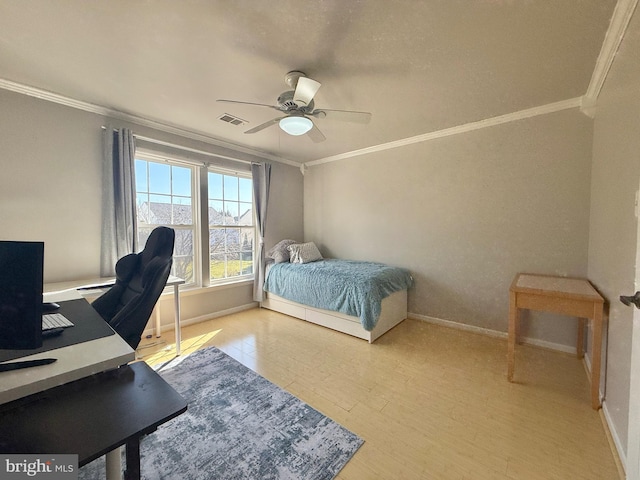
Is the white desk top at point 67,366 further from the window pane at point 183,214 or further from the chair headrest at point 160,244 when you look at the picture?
the window pane at point 183,214

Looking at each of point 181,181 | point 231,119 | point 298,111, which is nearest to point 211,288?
point 181,181

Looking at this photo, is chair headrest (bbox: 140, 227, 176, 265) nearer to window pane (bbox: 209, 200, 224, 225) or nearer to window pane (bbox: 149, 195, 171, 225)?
window pane (bbox: 149, 195, 171, 225)

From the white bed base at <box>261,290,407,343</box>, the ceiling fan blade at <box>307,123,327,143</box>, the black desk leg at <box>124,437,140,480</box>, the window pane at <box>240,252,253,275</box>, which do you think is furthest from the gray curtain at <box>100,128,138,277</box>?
the black desk leg at <box>124,437,140,480</box>

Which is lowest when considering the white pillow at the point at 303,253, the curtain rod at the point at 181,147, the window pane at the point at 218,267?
the window pane at the point at 218,267

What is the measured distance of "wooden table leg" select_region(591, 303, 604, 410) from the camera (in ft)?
5.62

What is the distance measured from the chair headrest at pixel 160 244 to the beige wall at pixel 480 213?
282 centimetres

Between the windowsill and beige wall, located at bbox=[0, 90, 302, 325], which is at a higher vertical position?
beige wall, located at bbox=[0, 90, 302, 325]

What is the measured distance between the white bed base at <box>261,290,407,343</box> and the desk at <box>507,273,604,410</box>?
3.94 ft

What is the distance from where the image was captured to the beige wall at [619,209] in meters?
1.36

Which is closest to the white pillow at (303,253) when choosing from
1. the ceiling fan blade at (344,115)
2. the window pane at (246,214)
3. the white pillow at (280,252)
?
the white pillow at (280,252)

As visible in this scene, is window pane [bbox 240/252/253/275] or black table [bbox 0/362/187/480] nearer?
black table [bbox 0/362/187/480]

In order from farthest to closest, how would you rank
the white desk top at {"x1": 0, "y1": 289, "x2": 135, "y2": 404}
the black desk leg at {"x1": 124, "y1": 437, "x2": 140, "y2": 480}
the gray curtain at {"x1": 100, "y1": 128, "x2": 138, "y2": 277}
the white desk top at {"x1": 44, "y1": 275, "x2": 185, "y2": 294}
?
the gray curtain at {"x1": 100, "y1": 128, "x2": 138, "y2": 277}
the white desk top at {"x1": 44, "y1": 275, "x2": 185, "y2": 294}
the black desk leg at {"x1": 124, "y1": 437, "x2": 140, "y2": 480}
the white desk top at {"x1": 0, "y1": 289, "x2": 135, "y2": 404}

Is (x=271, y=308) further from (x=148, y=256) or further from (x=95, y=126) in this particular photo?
(x=95, y=126)

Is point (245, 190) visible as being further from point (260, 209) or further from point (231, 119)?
point (231, 119)
